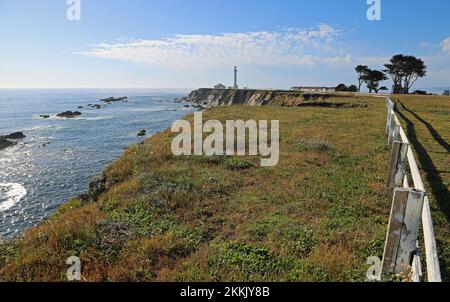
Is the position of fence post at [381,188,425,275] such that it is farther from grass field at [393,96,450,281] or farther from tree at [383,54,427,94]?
tree at [383,54,427,94]

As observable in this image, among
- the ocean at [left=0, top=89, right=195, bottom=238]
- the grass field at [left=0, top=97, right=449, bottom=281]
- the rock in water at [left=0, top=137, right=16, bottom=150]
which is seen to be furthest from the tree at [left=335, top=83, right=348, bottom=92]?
the grass field at [left=0, top=97, right=449, bottom=281]

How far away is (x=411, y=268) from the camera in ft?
18.5

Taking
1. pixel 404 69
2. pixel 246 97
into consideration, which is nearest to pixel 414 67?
pixel 404 69

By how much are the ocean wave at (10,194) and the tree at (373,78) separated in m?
84.0

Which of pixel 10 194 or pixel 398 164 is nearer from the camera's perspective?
pixel 398 164

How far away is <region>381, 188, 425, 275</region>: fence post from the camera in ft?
18.0

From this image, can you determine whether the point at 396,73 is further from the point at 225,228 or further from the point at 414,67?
the point at 225,228

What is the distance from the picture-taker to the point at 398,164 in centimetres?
1053

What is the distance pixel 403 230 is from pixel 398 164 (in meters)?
5.60
